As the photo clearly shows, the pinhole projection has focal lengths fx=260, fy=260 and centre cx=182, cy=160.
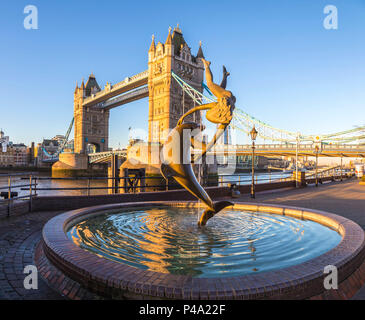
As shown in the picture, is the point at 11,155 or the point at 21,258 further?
the point at 11,155

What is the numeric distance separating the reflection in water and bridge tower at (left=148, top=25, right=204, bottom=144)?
43562 millimetres

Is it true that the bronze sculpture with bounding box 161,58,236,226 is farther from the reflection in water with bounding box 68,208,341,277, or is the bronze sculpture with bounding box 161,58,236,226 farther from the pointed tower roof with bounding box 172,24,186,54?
the pointed tower roof with bounding box 172,24,186,54

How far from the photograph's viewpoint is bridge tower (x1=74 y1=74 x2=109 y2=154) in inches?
3125

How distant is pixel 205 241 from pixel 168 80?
163 ft

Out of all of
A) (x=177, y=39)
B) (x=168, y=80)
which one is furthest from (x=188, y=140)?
(x=177, y=39)

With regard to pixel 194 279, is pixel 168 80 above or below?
above

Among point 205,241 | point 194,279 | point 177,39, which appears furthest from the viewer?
point 177,39

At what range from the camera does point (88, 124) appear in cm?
8094

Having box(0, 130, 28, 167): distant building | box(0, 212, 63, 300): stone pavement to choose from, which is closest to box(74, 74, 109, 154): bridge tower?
box(0, 130, 28, 167): distant building

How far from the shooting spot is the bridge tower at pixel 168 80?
165 feet

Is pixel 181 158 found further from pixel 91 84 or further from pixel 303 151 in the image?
pixel 91 84

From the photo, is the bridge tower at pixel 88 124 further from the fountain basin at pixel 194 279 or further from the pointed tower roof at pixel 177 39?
the fountain basin at pixel 194 279

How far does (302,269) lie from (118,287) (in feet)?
5.33

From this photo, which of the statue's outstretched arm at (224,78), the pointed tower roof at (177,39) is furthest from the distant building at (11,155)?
the statue's outstretched arm at (224,78)
